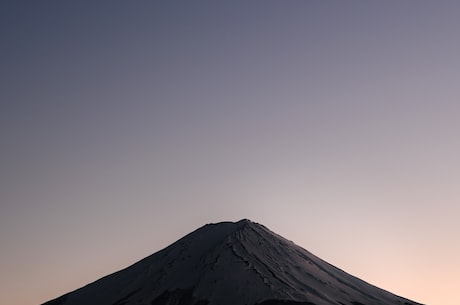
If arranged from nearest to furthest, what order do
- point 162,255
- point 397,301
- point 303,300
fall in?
1. point 303,300
2. point 397,301
3. point 162,255

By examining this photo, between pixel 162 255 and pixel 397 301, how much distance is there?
4649 cm

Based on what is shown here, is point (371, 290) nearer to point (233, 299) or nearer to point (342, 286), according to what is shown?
point (342, 286)

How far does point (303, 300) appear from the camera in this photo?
301 feet

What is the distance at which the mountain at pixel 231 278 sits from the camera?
9544 centimetres

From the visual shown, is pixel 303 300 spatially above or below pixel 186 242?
below

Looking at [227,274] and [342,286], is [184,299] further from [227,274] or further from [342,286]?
[342,286]

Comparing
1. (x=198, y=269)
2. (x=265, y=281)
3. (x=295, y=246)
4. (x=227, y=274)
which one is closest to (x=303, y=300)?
(x=265, y=281)

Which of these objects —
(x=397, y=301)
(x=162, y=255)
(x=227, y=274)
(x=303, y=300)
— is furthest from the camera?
(x=162, y=255)

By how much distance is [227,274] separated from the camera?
333ft

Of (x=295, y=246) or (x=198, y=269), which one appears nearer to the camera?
(x=198, y=269)

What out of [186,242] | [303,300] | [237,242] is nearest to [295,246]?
[237,242]

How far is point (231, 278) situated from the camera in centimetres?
10000

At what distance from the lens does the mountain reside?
95438 millimetres

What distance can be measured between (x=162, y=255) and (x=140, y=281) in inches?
446
